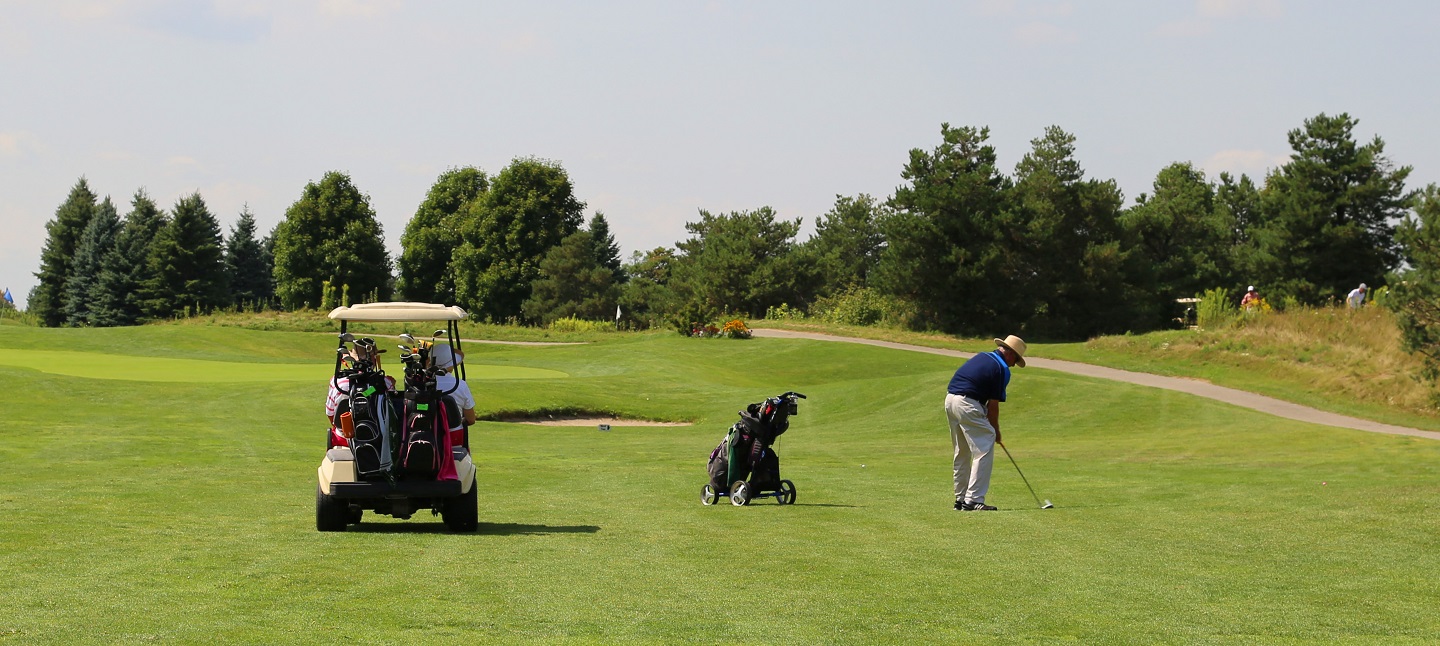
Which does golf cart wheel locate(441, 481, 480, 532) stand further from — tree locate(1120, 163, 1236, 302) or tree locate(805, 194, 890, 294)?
tree locate(805, 194, 890, 294)

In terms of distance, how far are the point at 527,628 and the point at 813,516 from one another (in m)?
7.29

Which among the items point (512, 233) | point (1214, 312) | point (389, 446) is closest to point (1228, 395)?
point (1214, 312)

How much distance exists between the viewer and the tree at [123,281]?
89.4 meters

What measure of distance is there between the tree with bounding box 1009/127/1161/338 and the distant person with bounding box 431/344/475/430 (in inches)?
2262

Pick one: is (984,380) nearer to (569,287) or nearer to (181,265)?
(569,287)

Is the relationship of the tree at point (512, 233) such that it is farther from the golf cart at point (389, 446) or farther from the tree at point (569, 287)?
the golf cart at point (389, 446)

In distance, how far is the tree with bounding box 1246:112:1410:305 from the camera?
71.6m

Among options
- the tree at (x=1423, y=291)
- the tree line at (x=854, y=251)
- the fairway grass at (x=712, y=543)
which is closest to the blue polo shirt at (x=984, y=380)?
the fairway grass at (x=712, y=543)

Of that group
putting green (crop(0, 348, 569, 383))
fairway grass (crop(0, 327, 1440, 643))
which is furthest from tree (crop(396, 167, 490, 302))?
fairway grass (crop(0, 327, 1440, 643))

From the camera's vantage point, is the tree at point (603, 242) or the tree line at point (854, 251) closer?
the tree line at point (854, 251)

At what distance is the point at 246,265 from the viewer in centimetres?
10212

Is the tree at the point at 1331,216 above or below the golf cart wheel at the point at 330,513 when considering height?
above

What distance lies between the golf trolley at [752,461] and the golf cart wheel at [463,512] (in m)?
4.02

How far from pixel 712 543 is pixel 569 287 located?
7765 cm
